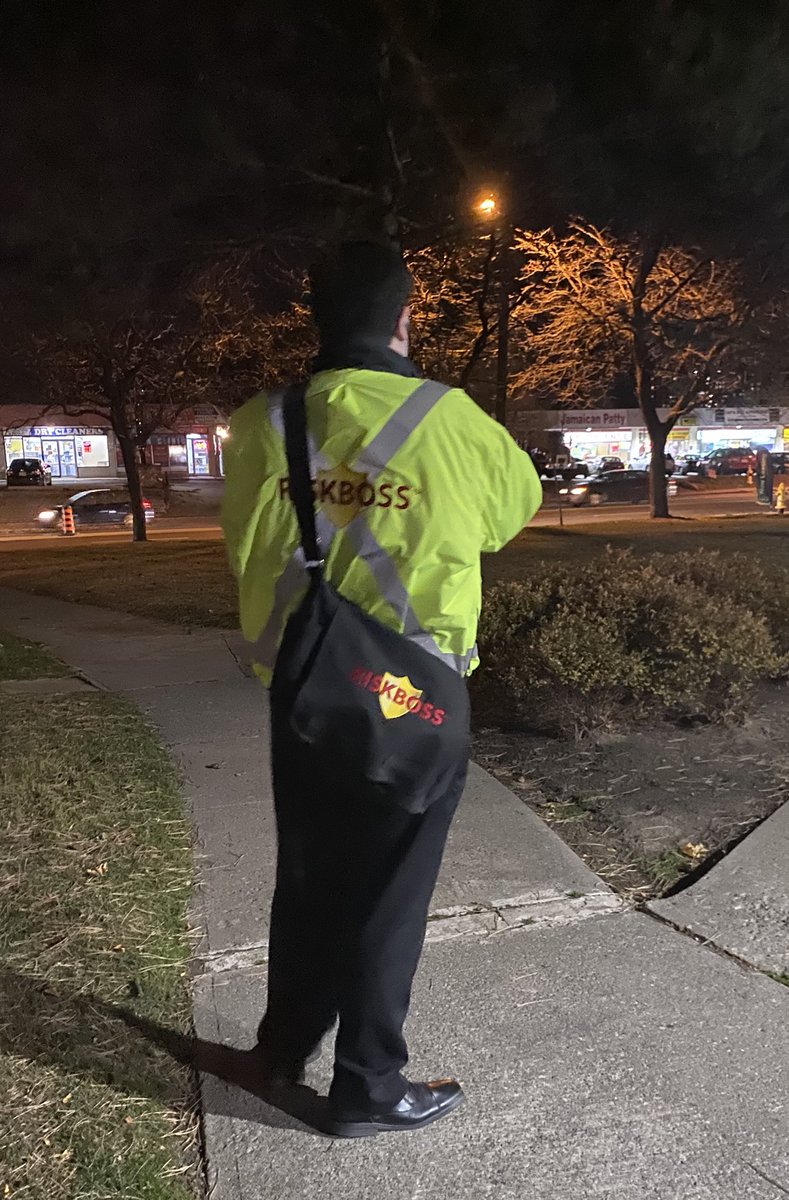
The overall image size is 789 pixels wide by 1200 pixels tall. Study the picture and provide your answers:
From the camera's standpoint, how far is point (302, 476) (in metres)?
2.22

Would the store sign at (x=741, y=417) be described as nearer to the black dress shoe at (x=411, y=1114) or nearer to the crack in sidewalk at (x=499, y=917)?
the crack in sidewalk at (x=499, y=917)

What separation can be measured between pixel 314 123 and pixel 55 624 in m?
5.46

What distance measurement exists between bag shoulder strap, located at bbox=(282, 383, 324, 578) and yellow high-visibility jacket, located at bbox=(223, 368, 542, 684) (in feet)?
0.05

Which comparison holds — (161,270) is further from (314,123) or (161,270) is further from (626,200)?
(626,200)

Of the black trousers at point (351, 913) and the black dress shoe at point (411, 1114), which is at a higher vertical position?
the black trousers at point (351, 913)

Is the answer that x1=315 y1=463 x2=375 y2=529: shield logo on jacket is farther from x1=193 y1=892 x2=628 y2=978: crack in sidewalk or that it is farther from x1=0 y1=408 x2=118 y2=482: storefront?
x1=0 y1=408 x2=118 y2=482: storefront

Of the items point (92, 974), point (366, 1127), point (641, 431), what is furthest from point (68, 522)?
point (641, 431)

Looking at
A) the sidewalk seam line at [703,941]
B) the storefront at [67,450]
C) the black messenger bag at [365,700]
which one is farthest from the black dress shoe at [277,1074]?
the storefront at [67,450]

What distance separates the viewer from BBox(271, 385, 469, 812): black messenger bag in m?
2.10

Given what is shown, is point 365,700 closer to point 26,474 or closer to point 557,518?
point 557,518

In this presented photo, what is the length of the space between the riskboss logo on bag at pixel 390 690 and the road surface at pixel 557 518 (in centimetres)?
2527

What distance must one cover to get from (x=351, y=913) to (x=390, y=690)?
59cm

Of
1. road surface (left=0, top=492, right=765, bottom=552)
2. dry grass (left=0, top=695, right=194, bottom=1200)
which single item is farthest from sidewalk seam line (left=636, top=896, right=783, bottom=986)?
road surface (left=0, top=492, right=765, bottom=552)

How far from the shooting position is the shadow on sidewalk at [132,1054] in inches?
102
